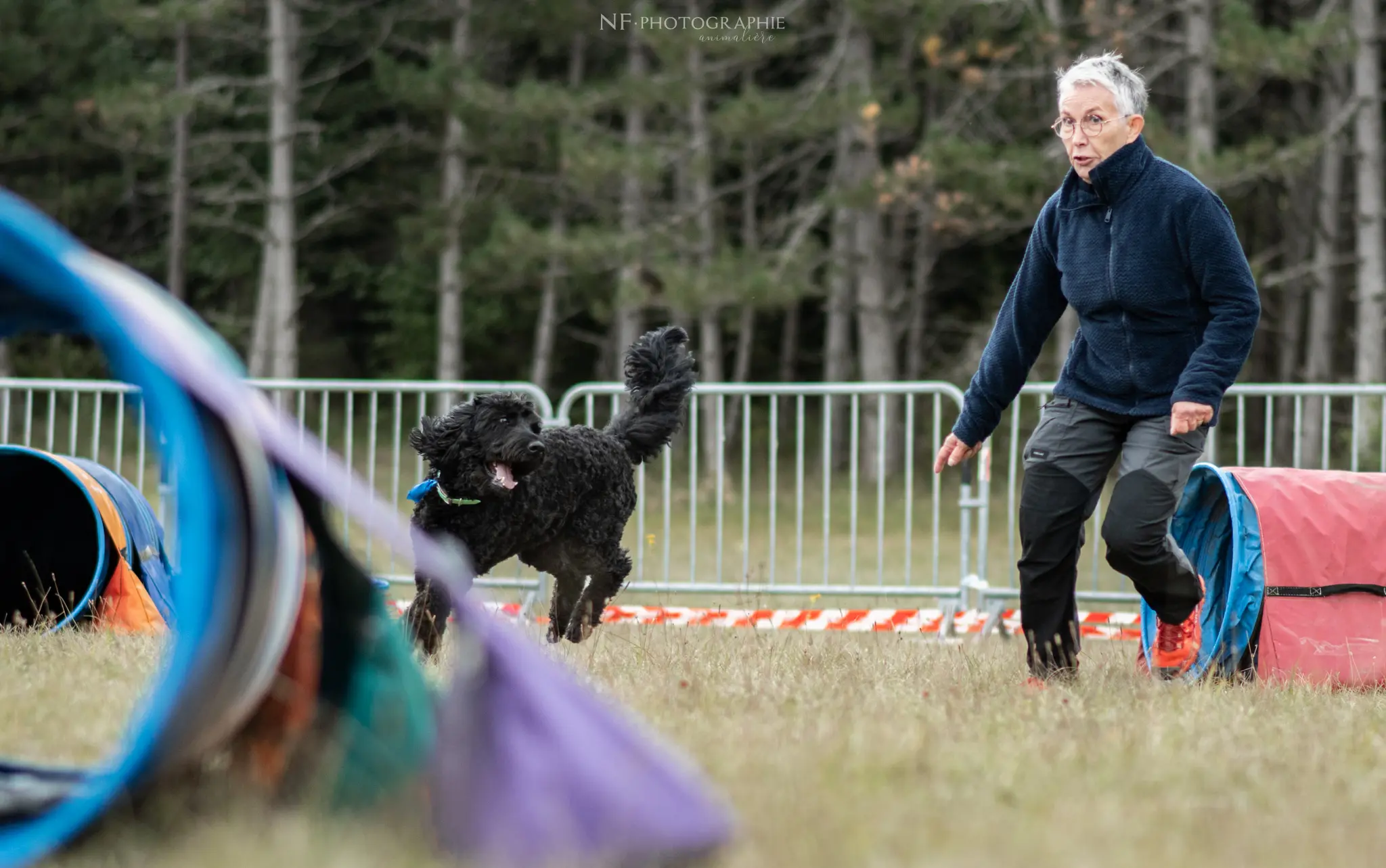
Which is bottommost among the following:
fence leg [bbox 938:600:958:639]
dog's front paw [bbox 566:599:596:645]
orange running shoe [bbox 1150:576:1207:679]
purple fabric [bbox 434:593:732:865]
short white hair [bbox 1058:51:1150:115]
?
fence leg [bbox 938:600:958:639]

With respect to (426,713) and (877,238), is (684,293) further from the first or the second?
(426,713)

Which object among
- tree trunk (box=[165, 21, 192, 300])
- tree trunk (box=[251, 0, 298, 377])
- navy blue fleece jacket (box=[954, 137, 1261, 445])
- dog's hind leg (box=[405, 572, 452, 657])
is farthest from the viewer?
tree trunk (box=[165, 21, 192, 300])

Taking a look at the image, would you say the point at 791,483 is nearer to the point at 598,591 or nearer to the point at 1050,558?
the point at 598,591

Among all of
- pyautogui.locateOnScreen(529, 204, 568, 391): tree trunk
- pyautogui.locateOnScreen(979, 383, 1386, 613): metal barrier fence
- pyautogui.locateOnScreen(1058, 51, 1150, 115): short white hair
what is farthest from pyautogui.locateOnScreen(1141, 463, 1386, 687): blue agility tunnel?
pyautogui.locateOnScreen(529, 204, 568, 391): tree trunk

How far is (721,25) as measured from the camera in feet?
54.2

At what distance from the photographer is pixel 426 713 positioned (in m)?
2.60

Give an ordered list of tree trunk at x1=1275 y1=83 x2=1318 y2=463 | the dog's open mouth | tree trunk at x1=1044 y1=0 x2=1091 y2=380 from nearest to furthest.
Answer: the dog's open mouth, tree trunk at x1=1044 y1=0 x2=1091 y2=380, tree trunk at x1=1275 y1=83 x2=1318 y2=463

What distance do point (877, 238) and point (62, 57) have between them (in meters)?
13.4

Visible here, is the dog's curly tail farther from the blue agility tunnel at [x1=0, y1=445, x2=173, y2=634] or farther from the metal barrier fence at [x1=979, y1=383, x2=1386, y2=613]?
the blue agility tunnel at [x1=0, y1=445, x2=173, y2=634]

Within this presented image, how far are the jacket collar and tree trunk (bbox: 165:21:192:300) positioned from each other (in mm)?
18916

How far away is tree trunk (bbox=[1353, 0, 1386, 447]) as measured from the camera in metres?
15.3

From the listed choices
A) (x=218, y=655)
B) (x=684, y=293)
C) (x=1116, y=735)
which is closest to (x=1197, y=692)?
(x=1116, y=735)

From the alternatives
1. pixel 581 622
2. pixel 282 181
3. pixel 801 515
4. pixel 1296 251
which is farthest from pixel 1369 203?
pixel 282 181

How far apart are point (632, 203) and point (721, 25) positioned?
10.4ft
